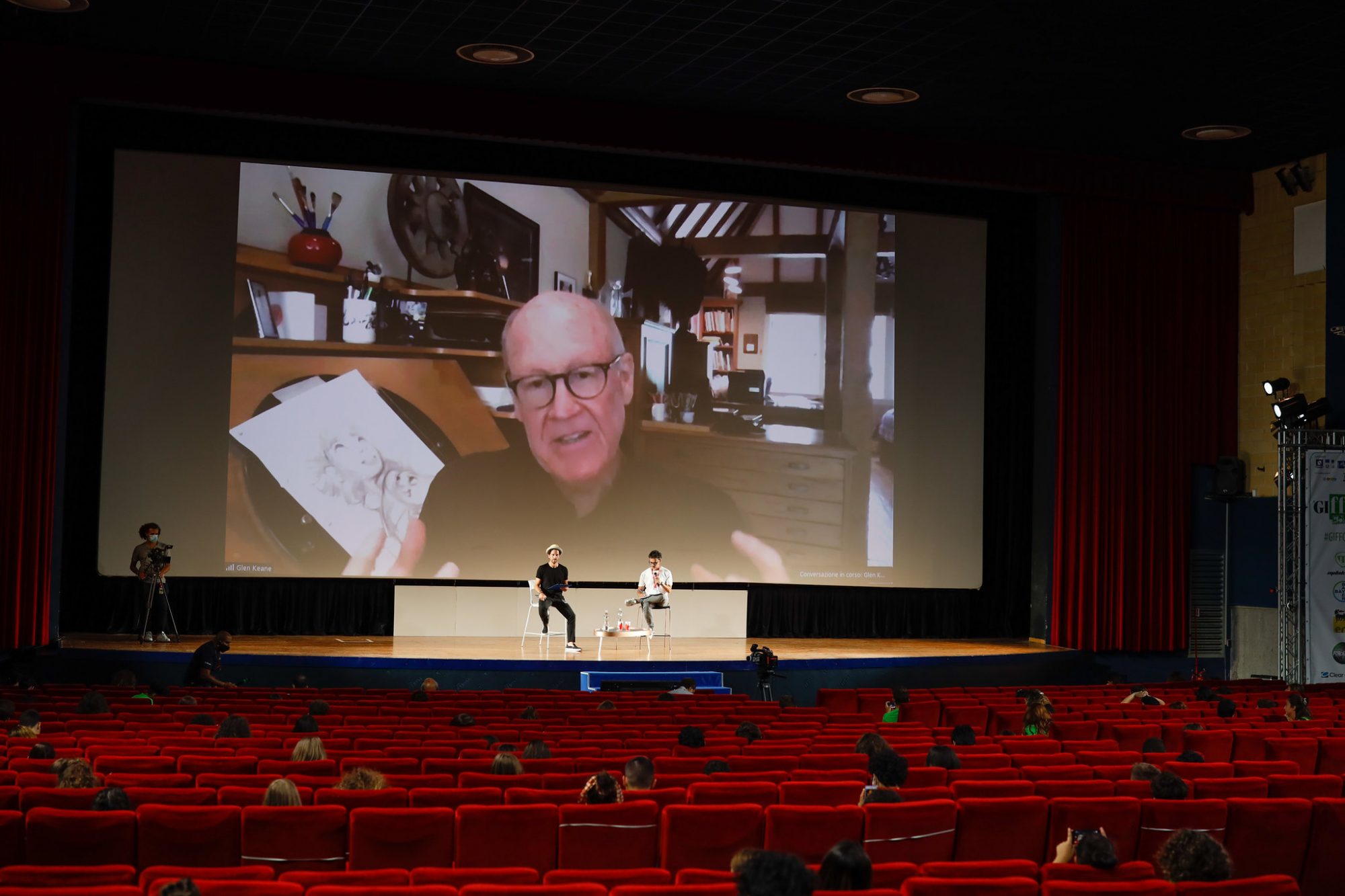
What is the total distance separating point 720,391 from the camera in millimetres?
17438

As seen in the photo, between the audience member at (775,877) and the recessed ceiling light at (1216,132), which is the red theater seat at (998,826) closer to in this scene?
the audience member at (775,877)

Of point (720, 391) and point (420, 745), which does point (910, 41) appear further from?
point (420, 745)

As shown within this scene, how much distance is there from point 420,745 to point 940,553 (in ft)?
39.5

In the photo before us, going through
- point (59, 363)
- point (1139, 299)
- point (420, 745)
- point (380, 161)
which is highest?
point (380, 161)

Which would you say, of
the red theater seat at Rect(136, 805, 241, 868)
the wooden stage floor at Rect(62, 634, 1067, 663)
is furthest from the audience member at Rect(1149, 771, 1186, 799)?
the wooden stage floor at Rect(62, 634, 1067, 663)

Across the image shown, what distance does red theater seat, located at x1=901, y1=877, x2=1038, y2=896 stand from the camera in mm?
4008

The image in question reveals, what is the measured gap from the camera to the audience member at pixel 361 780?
5.60 metres

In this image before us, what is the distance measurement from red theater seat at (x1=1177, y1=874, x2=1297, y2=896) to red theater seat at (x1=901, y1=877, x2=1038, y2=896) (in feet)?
1.65

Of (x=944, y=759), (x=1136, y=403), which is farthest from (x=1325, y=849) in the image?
(x=1136, y=403)

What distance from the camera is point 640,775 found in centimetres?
595

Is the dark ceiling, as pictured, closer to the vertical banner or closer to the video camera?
the vertical banner

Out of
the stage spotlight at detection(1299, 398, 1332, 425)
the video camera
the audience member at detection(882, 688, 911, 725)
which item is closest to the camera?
the audience member at detection(882, 688, 911, 725)

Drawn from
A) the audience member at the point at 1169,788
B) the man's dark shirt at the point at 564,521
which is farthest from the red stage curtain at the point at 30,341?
the audience member at the point at 1169,788

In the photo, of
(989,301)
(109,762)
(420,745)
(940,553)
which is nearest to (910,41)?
(989,301)
